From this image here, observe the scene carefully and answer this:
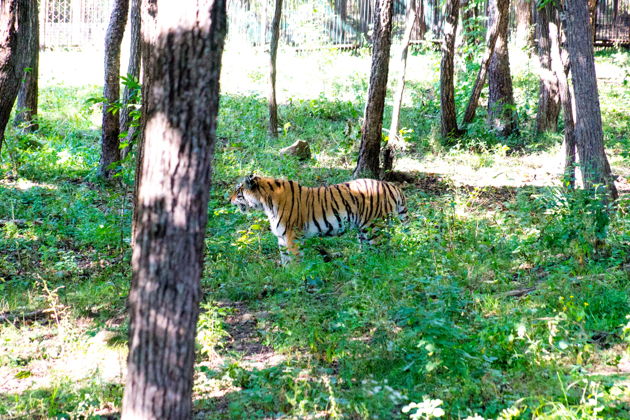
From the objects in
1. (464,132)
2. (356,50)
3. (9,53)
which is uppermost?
(356,50)

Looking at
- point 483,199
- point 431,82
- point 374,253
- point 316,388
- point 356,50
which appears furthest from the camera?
point 356,50

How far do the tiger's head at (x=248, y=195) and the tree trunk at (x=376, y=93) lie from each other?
307 cm

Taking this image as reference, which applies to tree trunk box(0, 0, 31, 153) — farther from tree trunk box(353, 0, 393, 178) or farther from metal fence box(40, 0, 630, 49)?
metal fence box(40, 0, 630, 49)

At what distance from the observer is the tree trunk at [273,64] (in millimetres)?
14023

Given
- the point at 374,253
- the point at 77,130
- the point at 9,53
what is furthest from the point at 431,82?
the point at 9,53

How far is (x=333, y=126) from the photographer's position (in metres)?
15.9

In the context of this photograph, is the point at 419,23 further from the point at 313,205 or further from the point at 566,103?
the point at 313,205

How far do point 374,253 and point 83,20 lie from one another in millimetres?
21515

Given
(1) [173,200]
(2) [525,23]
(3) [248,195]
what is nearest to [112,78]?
(3) [248,195]

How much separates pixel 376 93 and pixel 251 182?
341 cm

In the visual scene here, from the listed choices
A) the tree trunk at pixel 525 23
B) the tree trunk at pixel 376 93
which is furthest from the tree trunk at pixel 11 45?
the tree trunk at pixel 525 23

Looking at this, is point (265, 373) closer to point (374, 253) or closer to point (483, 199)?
point (374, 253)

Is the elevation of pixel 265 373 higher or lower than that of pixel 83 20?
lower

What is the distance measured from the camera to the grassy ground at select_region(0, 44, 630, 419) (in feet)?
16.4
